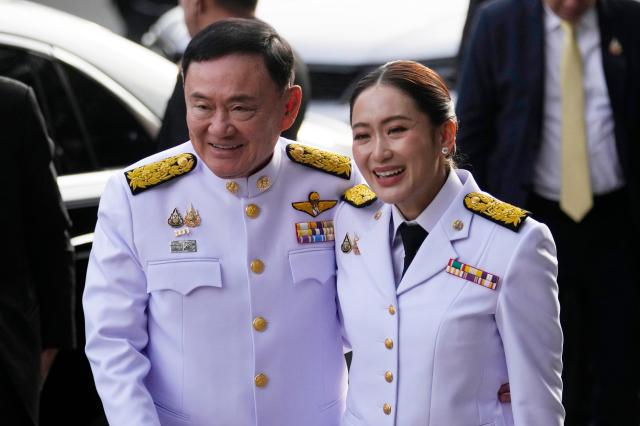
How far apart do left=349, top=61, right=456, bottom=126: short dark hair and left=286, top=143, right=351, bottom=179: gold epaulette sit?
0.91 feet

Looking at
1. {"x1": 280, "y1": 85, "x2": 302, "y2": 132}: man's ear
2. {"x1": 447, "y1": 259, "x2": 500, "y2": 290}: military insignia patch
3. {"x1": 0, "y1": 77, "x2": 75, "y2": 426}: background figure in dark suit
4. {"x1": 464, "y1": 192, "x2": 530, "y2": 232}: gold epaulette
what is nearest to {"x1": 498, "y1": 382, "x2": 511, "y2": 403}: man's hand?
{"x1": 447, "y1": 259, "x2": 500, "y2": 290}: military insignia patch

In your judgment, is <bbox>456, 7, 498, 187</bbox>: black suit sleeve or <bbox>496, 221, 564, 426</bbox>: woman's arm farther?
<bbox>456, 7, 498, 187</bbox>: black suit sleeve

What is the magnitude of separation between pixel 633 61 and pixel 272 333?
1990 mm

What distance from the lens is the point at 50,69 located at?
14.3ft

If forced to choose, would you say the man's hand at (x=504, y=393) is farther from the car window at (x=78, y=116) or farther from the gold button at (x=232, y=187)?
the car window at (x=78, y=116)

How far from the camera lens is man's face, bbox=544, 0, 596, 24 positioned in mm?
4336

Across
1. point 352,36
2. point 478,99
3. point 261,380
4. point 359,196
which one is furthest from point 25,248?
point 352,36

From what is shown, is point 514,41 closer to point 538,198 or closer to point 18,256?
point 538,198

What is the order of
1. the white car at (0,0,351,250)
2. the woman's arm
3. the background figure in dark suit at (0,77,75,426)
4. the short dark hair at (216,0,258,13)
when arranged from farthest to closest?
the white car at (0,0,351,250), the short dark hair at (216,0,258,13), the background figure in dark suit at (0,77,75,426), the woman's arm

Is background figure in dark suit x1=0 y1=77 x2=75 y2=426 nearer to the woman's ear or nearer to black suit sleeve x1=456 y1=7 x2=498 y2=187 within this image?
the woman's ear

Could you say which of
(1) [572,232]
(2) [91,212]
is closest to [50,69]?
(2) [91,212]

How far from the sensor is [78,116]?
4414 millimetres

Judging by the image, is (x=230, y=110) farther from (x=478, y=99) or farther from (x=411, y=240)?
(x=478, y=99)

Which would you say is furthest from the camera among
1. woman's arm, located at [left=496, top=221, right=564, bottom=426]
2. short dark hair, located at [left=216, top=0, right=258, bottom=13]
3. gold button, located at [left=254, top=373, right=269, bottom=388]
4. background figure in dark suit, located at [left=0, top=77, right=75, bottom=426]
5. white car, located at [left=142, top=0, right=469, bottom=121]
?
white car, located at [left=142, top=0, right=469, bottom=121]
